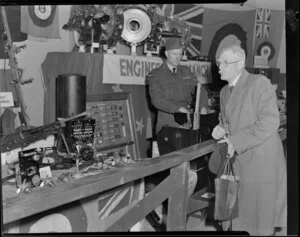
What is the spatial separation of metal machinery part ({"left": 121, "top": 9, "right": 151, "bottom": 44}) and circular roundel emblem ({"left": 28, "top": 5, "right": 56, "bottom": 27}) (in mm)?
668

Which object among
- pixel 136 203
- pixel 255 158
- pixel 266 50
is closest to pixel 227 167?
pixel 255 158

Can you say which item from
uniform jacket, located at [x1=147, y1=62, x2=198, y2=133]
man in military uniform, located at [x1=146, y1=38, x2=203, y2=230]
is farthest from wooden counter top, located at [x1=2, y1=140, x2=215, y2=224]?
uniform jacket, located at [x1=147, y1=62, x2=198, y2=133]

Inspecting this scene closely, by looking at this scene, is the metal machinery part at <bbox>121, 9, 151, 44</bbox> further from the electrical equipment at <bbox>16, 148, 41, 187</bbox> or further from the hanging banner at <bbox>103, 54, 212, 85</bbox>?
the electrical equipment at <bbox>16, 148, 41, 187</bbox>

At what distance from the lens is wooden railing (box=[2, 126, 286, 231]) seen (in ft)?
4.36

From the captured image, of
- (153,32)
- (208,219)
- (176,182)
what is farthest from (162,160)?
(153,32)

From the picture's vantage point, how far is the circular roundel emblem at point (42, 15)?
2.63m

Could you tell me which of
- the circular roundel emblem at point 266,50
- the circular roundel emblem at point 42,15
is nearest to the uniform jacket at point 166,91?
the circular roundel emblem at point 42,15

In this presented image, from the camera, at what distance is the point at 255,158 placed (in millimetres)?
2012

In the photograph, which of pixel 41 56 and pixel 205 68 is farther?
pixel 205 68

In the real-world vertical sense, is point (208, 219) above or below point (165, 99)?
below

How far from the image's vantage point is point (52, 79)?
2.95 meters

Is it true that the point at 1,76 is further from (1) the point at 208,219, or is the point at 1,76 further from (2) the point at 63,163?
(1) the point at 208,219

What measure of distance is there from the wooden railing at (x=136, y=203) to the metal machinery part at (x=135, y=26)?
4.76 feet

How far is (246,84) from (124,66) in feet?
4.97
